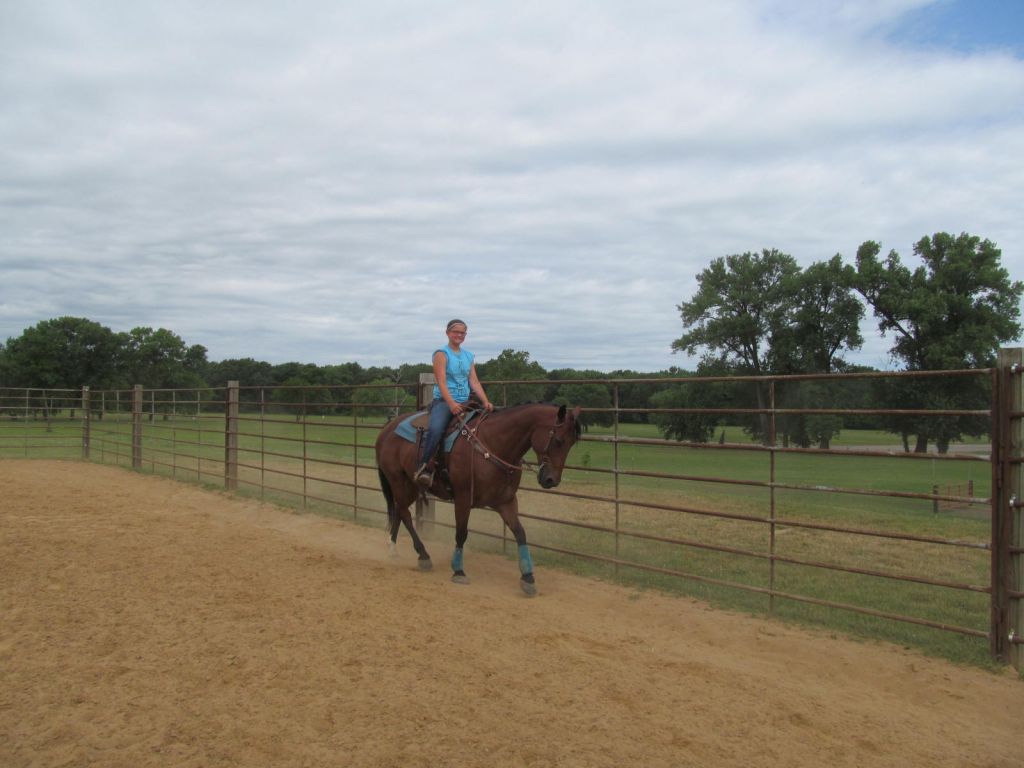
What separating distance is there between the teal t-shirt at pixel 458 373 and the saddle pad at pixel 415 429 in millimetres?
376

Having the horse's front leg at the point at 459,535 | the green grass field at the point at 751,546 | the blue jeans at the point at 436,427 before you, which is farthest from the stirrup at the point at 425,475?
the green grass field at the point at 751,546

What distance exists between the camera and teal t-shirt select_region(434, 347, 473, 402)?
6.76 meters

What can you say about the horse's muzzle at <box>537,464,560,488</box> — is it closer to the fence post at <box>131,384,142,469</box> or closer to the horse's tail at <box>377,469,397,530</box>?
the horse's tail at <box>377,469,397,530</box>

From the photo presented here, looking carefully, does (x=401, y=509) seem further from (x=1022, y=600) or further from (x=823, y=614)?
(x=1022, y=600)

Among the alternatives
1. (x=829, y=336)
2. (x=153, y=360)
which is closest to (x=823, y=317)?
(x=829, y=336)

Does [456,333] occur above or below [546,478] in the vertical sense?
above

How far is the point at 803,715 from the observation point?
3.64m

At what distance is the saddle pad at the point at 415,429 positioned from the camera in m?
6.63

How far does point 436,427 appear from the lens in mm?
6590

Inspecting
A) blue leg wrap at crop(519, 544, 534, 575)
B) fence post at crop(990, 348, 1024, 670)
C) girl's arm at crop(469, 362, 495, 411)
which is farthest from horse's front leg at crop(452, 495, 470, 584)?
fence post at crop(990, 348, 1024, 670)

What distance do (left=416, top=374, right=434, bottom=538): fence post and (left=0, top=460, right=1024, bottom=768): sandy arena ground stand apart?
2.00 meters

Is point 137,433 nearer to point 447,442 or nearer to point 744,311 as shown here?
point 447,442

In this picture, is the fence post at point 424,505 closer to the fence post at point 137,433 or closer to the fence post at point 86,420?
the fence post at point 137,433

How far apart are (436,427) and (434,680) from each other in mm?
2921
